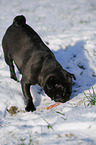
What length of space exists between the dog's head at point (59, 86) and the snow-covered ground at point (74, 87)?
17 cm

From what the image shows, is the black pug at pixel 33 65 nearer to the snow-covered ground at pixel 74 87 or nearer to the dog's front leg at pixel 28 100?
the dog's front leg at pixel 28 100

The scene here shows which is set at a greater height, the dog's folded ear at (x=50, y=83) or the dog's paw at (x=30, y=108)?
the dog's folded ear at (x=50, y=83)

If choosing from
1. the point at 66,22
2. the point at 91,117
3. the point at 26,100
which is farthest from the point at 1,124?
the point at 66,22

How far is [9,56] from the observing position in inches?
143

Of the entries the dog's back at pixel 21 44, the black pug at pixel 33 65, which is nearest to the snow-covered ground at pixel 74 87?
the black pug at pixel 33 65

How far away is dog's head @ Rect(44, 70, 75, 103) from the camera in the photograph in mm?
2582

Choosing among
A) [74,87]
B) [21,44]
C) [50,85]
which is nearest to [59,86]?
[50,85]

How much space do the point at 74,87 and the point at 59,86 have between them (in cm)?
88

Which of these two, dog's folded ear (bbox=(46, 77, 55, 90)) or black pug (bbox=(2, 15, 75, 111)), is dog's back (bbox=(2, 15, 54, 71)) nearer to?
black pug (bbox=(2, 15, 75, 111))

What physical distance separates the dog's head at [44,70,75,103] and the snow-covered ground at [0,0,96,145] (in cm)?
17

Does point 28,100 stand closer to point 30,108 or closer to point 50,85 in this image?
point 30,108

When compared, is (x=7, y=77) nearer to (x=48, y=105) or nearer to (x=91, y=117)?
(x=48, y=105)

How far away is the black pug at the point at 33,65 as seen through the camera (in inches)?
103

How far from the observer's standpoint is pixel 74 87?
11.1 ft
